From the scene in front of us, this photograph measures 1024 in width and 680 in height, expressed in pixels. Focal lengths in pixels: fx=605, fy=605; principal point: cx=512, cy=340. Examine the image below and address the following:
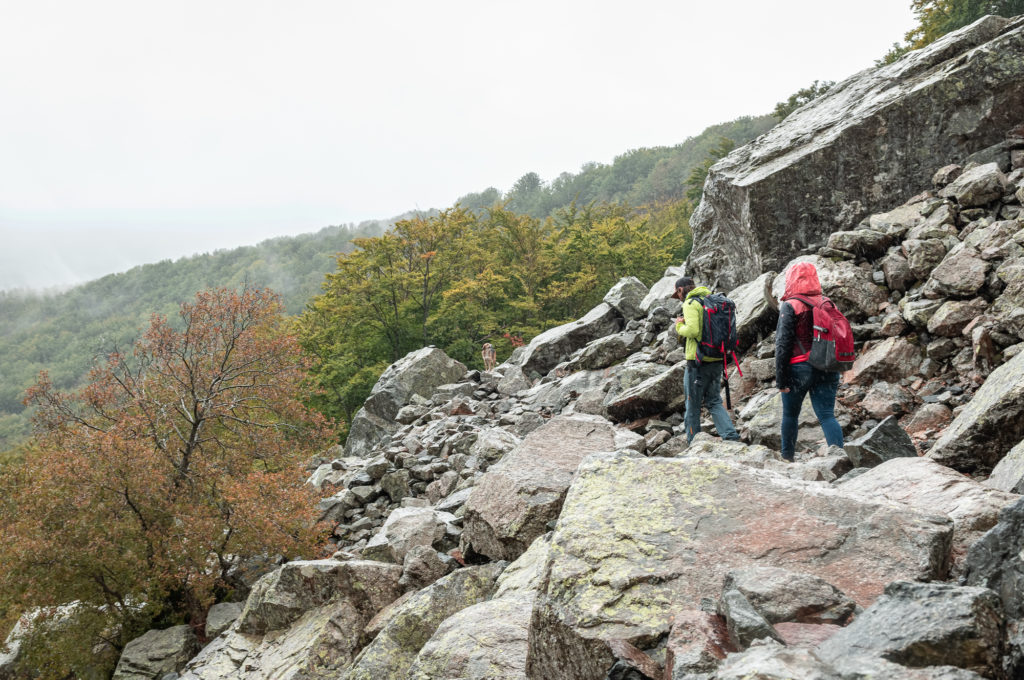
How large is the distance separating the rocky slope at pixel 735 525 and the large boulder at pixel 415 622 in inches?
0.9

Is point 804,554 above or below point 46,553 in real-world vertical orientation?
above

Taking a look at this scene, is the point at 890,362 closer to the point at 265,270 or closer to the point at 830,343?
the point at 830,343

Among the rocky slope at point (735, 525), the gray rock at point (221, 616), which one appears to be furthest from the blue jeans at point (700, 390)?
the gray rock at point (221, 616)

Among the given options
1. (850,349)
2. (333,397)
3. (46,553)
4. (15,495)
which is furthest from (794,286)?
(333,397)

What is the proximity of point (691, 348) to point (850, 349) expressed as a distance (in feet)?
7.24

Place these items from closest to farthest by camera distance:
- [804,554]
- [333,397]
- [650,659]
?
[650,659] < [804,554] < [333,397]

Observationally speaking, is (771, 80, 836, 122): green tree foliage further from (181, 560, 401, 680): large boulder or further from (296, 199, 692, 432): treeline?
(181, 560, 401, 680): large boulder

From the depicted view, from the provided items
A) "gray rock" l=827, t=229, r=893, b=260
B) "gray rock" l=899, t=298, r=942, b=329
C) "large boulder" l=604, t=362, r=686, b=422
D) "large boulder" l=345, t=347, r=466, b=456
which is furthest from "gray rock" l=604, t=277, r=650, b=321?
"gray rock" l=899, t=298, r=942, b=329

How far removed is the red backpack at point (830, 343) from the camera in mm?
6660

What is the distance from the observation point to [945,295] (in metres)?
8.77

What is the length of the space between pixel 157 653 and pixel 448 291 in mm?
22088

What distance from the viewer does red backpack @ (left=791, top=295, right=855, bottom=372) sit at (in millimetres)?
6660

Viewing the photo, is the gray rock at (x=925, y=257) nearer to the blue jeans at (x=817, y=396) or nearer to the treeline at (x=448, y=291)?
the blue jeans at (x=817, y=396)

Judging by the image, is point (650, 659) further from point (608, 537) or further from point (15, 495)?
point (15, 495)
